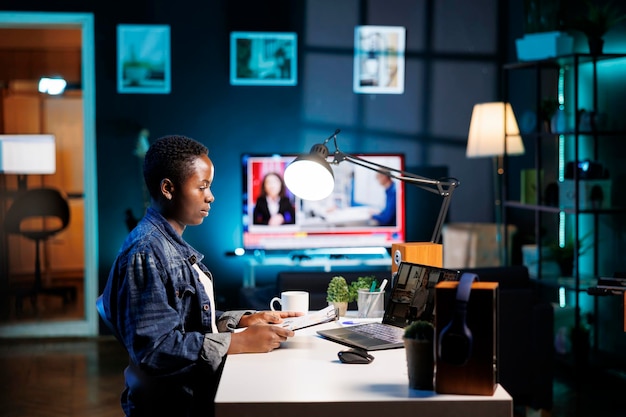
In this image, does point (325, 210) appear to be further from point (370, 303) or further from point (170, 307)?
point (170, 307)

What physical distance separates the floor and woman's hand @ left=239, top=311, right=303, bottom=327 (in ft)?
6.39

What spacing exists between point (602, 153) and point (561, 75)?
620 millimetres

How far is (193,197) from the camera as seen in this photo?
2.48m

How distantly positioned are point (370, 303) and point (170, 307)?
875 millimetres

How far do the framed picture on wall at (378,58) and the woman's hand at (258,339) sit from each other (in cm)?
453

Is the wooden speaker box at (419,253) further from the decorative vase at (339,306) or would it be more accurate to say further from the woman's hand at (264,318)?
the woman's hand at (264,318)

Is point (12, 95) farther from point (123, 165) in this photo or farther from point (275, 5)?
point (275, 5)

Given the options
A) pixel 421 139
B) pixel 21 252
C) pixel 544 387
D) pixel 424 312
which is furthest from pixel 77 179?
pixel 424 312

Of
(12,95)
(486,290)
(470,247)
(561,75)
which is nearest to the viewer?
(486,290)

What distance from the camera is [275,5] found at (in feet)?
21.8

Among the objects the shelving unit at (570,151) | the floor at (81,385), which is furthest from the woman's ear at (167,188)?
the shelving unit at (570,151)

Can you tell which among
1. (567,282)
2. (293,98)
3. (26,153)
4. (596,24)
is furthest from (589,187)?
(26,153)

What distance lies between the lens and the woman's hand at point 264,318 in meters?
2.71

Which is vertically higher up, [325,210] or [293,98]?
[293,98]
